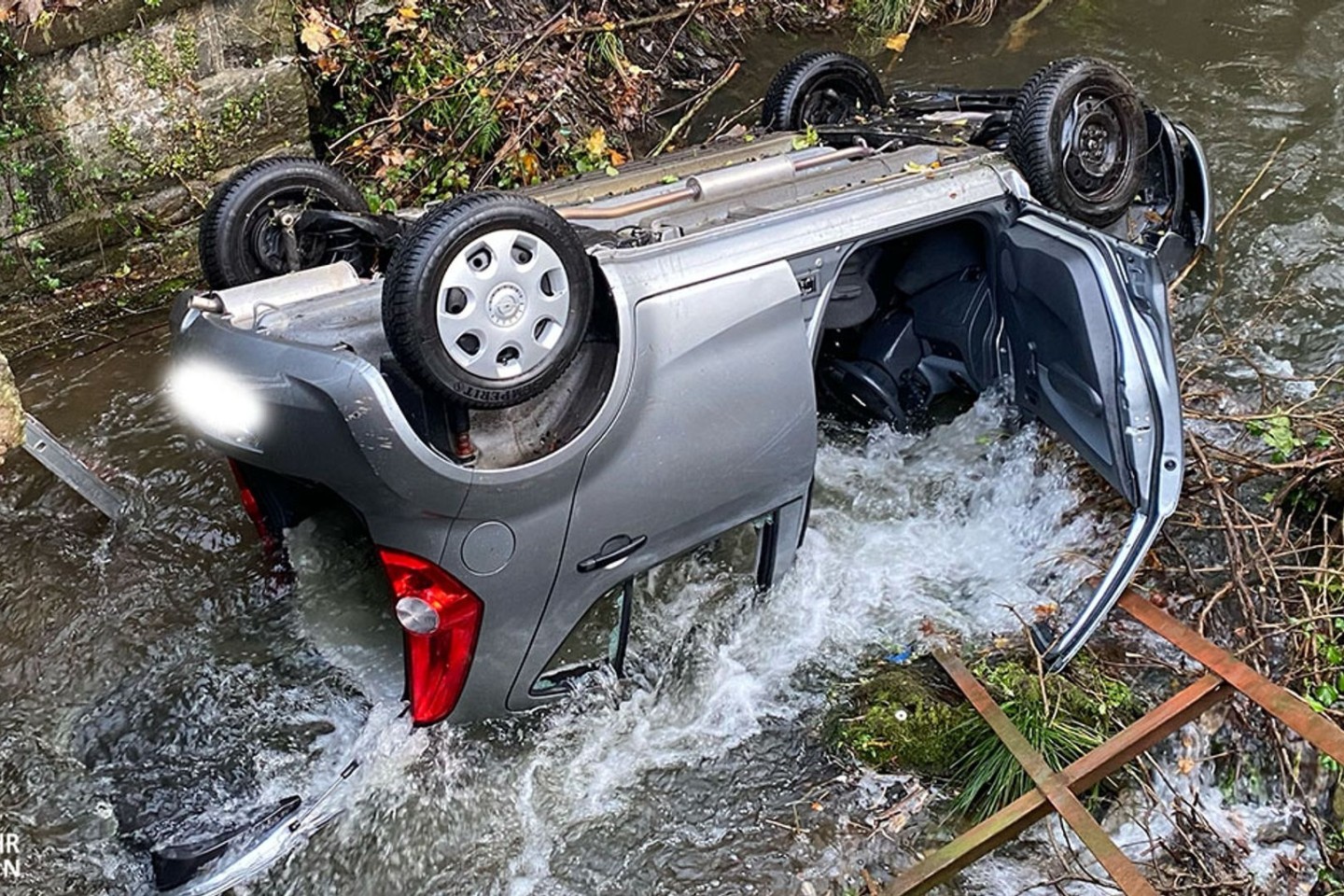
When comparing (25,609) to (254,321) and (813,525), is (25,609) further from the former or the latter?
(813,525)

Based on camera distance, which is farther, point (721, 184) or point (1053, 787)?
point (721, 184)

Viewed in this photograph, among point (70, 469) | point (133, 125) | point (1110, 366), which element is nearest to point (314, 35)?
point (133, 125)

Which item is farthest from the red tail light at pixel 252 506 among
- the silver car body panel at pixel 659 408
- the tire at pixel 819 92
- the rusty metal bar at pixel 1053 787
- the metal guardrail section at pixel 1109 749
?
the tire at pixel 819 92

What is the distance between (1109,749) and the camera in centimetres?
338

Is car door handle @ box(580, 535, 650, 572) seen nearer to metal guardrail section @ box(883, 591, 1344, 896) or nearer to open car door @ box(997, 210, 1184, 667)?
metal guardrail section @ box(883, 591, 1344, 896)

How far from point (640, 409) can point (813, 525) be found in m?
1.42

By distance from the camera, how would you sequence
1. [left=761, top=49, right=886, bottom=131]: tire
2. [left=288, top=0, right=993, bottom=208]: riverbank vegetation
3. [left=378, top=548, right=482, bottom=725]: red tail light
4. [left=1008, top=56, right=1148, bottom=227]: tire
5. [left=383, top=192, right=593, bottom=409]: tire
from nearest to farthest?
1. [left=383, top=192, right=593, bottom=409]: tire
2. [left=378, top=548, right=482, bottom=725]: red tail light
3. [left=1008, top=56, right=1148, bottom=227]: tire
4. [left=761, top=49, right=886, bottom=131]: tire
5. [left=288, top=0, right=993, bottom=208]: riverbank vegetation

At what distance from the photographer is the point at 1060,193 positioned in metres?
4.07

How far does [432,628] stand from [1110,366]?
2172 mm

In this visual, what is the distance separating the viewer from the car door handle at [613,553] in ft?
10.5

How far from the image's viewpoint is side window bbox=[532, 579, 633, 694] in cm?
332

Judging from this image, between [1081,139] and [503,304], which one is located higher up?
[503,304]

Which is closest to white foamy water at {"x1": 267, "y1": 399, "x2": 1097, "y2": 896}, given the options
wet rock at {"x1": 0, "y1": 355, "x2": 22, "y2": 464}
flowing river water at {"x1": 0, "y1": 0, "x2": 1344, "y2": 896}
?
flowing river water at {"x1": 0, "y1": 0, "x2": 1344, "y2": 896}

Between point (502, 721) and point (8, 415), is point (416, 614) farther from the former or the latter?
point (8, 415)
